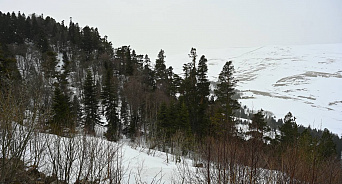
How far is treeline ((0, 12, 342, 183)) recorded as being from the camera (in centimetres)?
527

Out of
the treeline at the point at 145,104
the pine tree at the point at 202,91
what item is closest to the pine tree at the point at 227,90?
the treeline at the point at 145,104

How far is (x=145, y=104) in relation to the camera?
39.6m

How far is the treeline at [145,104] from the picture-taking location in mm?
5268

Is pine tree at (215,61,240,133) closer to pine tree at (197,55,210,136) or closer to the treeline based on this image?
the treeline

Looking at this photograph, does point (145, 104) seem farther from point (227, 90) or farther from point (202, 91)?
point (227, 90)

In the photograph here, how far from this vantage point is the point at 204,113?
3106cm

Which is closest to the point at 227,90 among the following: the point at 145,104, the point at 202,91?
the point at 202,91

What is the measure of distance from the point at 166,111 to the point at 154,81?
24897 millimetres

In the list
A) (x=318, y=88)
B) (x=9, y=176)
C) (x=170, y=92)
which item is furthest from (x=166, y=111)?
(x=318, y=88)

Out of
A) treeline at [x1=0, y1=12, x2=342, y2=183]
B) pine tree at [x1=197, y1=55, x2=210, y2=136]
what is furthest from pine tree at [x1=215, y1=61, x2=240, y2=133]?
pine tree at [x1=197, y1=55, x2=210, y2=136]

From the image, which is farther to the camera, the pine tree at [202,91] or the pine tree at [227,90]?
the pine tree at [202,91]

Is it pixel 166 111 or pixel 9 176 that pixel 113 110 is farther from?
pixel 9 176

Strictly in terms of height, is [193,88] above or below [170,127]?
above

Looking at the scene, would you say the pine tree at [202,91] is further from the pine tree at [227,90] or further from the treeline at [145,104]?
the pine tree at [227,90]
